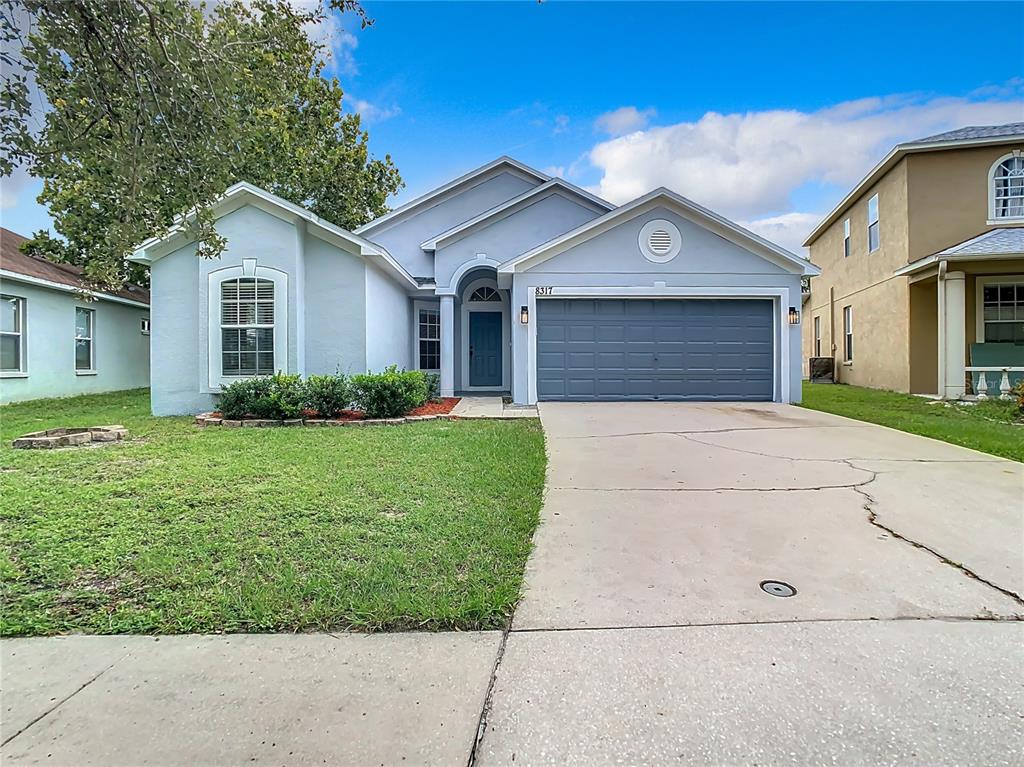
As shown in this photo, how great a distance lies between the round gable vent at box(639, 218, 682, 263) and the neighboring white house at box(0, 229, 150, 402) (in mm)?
13284

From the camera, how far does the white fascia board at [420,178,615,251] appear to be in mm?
14414

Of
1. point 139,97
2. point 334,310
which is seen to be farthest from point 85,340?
point 139,97

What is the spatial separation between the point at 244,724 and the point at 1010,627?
3.70 metres

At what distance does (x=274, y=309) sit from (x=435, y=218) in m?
6.89

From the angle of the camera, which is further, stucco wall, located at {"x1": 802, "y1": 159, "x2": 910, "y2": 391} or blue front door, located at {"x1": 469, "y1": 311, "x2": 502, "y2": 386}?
blue front door, located at {"x1": 469, "y1": 311, "x2": 502, "y2": 386}

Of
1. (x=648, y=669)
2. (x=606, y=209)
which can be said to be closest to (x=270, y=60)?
(x=648, y=669)

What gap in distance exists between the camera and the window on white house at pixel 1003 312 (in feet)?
45.6

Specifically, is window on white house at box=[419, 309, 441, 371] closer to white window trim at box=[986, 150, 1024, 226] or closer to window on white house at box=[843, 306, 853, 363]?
window on white house at box=[843, 306, 853, 363]

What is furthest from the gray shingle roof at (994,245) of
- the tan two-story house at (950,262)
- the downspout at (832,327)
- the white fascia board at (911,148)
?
the downspout at (832,327)

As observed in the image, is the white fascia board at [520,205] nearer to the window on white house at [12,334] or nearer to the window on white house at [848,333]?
the window on white house at [12,334]

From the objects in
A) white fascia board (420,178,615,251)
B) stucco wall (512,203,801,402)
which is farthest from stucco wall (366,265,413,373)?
stucco wall (512,203,801,402)

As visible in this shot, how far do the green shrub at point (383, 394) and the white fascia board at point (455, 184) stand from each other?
7.33 meters

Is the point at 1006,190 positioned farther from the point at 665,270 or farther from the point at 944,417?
the point at 665,270

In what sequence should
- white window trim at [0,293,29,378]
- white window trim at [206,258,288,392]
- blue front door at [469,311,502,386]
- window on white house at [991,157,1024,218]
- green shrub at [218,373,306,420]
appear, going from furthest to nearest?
blue front door at [469,311,502,386] < window on white house at [991,157,1024,218] < white window trim at [0,293,29,378] < white window trim at [206,258,288,392] < green shrub at [218,373,306,420]
